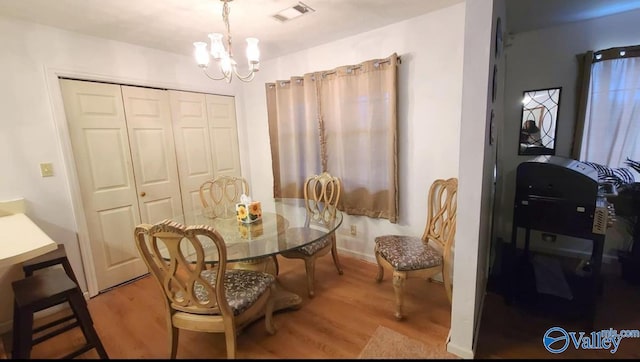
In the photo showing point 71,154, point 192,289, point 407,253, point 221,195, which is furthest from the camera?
point 221,195

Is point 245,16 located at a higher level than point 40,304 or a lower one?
higher

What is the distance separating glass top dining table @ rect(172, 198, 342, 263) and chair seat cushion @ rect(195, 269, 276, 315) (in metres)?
0.19

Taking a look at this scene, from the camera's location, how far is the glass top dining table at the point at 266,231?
1572 millimetres

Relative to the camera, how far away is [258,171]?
11.5 feet

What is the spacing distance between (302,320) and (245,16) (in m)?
2.29

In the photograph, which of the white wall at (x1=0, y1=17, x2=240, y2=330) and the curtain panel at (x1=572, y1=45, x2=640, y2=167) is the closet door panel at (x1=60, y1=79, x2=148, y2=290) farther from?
the curtain panel at (x1=572, y1=45, x2=640, y2=167)

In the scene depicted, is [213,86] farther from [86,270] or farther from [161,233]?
[161,233]

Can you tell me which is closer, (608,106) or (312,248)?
(312,248)

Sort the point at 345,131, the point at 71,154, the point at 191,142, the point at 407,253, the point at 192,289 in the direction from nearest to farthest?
1. the point at 192,289
2. the point at 407,253
3. the point at 71,154
4. the point at 345,131
5. the point at 191,142

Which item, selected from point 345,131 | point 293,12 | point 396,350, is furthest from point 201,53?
point 396,350

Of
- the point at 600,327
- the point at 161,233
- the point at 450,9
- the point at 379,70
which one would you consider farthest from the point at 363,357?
the point at 450,9

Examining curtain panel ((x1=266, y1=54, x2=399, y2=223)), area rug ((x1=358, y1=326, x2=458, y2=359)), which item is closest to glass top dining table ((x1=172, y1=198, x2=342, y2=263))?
curtain panel ((x1=266, y1=54, x2=399, y2=223))

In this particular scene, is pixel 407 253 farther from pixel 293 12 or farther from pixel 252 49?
pixel 293 12

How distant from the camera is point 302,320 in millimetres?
1854
